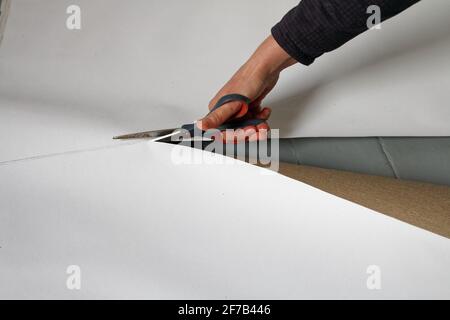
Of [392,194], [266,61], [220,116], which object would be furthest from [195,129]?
[392,194]

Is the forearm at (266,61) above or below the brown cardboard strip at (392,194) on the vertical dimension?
above

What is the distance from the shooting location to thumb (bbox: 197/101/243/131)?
0.69 meters

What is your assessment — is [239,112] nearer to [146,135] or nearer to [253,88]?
[253,88]

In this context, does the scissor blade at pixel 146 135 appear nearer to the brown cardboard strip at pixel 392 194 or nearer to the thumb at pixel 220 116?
the thumb at pixel 220 116

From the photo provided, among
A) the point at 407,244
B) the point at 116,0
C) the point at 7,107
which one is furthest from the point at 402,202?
the point at 116,0

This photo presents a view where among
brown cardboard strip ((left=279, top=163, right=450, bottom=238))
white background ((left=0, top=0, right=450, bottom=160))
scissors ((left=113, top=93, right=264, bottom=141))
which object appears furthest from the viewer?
white background ((left=0, top=0, right=450, bottom=160))

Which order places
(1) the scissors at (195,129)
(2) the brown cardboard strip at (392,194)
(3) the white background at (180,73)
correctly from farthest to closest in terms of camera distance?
(3) the white background at (180,73) → (1) the scissors at (195,129) → (2) the brown cardboard strip at (392,194)

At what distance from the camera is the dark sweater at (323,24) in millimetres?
608

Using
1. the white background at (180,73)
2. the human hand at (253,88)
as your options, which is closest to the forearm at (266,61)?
the human hand at (253,88)

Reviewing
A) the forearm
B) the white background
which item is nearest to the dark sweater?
Answer: the forearm

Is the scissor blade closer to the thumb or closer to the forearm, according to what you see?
the thumb

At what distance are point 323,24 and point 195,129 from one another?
0.79ft

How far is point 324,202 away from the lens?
0.58 metres

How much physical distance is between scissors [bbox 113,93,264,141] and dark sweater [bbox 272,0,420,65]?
0.37ft
